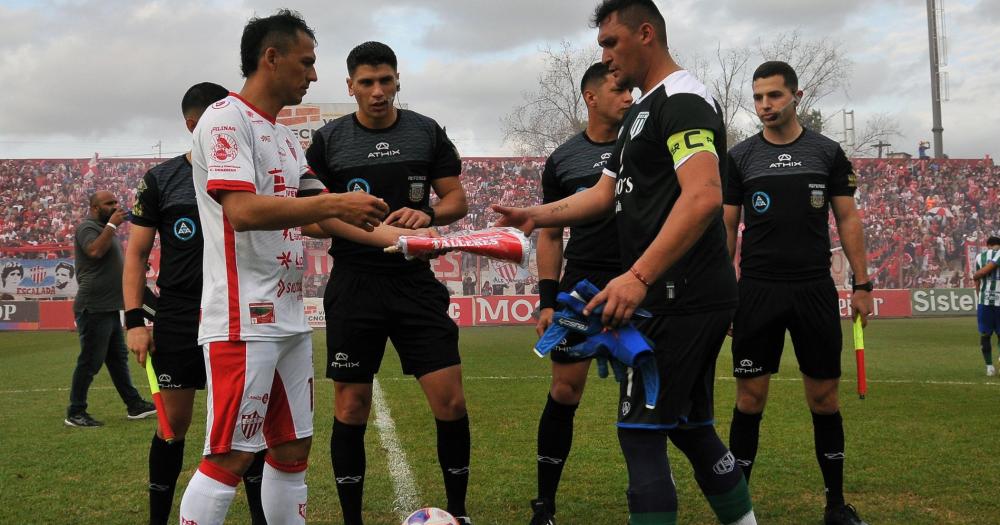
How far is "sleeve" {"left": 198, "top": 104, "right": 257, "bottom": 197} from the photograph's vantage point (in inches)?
133

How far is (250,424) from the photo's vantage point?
→ 3.57m

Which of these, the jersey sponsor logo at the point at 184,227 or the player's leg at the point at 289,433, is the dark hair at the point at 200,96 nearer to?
the jersey sponsor logo at the point at 184,227

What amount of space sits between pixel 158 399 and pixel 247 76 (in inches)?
78.3

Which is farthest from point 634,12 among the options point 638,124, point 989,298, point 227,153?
point 989,298

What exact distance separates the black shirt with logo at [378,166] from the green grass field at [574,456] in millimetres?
1587

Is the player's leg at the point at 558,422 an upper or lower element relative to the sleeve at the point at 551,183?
lower

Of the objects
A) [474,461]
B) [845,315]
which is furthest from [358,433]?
[845,315]

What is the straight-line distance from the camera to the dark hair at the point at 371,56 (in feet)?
16.5

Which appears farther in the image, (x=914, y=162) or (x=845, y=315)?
(x=914, y=162)

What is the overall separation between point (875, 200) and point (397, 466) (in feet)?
111

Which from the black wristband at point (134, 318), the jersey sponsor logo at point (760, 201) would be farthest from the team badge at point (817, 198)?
the black wristband at point (134, 318)

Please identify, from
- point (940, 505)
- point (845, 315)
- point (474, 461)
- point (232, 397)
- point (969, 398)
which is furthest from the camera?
point (845, 315)

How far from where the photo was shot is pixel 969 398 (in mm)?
10211

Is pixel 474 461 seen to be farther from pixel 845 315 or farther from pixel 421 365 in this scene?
pixel 845 315
